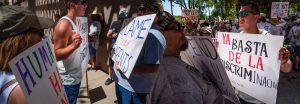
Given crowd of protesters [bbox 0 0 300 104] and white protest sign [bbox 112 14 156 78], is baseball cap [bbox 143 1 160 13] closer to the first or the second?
crowd of protesters [bbox 0 0 300 104]

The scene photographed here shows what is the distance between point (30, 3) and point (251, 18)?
2100 centimetres

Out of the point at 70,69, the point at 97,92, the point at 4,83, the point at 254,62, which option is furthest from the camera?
the point at 97,92

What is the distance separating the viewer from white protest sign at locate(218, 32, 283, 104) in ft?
10.1

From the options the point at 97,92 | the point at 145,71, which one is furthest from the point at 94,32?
the point at 145,71

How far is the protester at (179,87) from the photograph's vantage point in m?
2.05

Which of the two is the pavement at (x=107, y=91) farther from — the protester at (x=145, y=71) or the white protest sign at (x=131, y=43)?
the white protest sign at (x=131, y=43)

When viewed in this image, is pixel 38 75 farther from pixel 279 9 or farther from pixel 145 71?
pixel 279 9

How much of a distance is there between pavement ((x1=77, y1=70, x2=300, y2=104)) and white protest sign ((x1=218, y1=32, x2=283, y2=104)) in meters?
3.79

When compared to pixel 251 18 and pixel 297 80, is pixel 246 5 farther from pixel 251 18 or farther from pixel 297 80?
pixel 297 80

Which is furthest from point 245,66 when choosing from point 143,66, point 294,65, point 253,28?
point 294,65

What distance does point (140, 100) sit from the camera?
3.71 metres

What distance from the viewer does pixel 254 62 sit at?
326 cm

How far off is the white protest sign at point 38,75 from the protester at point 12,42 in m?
0.07

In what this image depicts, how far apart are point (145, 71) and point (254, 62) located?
3.19 ft
